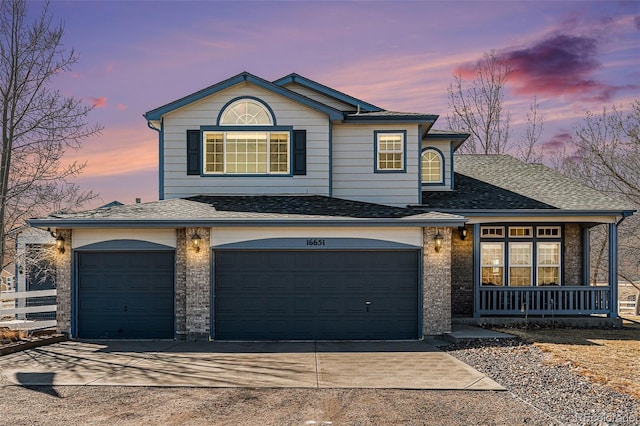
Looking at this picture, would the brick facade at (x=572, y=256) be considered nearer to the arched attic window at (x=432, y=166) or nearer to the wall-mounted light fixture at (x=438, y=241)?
the arched attic window at (x=432, y=166)

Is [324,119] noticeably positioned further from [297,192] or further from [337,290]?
[337,290]

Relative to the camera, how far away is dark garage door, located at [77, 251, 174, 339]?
13.8m

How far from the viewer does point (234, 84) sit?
52.5 feet

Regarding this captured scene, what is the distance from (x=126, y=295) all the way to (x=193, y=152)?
4.94 m

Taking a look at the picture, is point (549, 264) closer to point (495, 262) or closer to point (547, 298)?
point (547, 298)

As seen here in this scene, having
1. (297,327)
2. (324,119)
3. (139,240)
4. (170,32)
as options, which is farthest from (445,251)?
(170,32)

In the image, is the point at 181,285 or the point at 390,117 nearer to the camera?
the point at 181,285

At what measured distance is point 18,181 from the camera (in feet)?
56.0

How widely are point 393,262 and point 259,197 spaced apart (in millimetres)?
4819

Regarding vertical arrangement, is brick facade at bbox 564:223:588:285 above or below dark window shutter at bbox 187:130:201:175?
below

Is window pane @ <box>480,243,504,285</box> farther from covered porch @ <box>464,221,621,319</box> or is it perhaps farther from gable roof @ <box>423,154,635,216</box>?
gable roof @ <box>423,154,635,216</box>

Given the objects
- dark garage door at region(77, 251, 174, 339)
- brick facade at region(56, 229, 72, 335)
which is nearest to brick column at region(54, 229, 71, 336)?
brick facade at region(56, 229, 72, 335)

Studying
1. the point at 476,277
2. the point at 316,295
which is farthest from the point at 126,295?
the point at 476,277

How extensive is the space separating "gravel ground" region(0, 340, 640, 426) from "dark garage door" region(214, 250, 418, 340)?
4.72 meters
